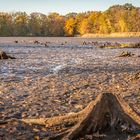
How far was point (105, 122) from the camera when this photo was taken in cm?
940

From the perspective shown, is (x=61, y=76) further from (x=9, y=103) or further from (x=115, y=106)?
(x=115, y=106)

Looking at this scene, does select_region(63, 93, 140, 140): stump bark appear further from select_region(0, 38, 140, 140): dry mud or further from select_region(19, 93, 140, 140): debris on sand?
select_region(0, 38, 140, 140): dry mud

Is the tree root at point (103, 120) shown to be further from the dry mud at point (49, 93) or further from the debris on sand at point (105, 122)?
the dry mud at point (49, 93)

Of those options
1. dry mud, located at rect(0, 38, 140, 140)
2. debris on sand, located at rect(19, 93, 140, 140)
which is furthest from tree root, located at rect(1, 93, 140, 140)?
dry mud, located at rect(0, 38, 140, 140)

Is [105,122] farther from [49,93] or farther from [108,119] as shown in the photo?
[49,93]

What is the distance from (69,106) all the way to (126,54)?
88.5 feet

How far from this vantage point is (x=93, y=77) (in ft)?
68.9

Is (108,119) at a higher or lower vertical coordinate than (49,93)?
higher

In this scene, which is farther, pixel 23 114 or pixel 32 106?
pixel 32 106

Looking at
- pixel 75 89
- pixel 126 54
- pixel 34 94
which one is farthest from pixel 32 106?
pixel 126 54

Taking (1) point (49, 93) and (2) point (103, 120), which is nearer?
(2) point (103, 120)

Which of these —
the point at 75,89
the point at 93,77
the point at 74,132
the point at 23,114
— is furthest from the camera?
the point at 93,77

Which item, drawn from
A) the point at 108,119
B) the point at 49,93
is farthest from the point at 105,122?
the point at 49,93

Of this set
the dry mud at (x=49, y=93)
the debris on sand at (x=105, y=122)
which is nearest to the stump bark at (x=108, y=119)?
the debris on sand at (x=105, y=122)
